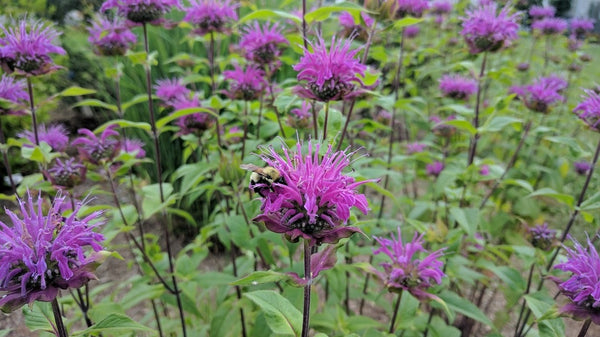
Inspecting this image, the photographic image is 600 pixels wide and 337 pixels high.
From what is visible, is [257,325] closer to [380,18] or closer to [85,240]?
[85,240]

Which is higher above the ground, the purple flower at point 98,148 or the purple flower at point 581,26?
the purple flower at point 581,26

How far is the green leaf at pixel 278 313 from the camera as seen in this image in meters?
0.94

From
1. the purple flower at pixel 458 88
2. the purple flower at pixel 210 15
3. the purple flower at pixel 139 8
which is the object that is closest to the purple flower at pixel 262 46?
the purple flower at pixel 210 15

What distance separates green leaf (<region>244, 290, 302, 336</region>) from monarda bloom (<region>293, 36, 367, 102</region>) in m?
0.60

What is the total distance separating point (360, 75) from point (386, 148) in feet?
3.62

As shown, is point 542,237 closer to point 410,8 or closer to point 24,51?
point 410,8

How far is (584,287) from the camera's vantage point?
0.97m

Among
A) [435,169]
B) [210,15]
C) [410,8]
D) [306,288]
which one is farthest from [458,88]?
[306,288]

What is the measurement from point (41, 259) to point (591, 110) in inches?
69.6

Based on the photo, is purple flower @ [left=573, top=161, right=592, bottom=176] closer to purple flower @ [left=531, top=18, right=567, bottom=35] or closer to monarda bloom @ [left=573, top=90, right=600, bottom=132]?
purple flower @ [left=531, top=18, right=567, bottom=35]

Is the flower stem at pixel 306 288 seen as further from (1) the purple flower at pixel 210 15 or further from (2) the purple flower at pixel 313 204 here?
(1) the purple flower at pixel 210 15

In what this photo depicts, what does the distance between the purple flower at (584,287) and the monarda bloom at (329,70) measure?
772 mm

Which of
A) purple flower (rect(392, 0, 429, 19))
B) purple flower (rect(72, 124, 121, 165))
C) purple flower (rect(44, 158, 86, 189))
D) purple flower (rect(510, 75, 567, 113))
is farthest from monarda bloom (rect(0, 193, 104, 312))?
purple flower (rect(510, 75, 567, 113))

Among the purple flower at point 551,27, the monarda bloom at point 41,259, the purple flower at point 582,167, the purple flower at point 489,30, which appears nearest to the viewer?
the monarda bloom at point 41,259
